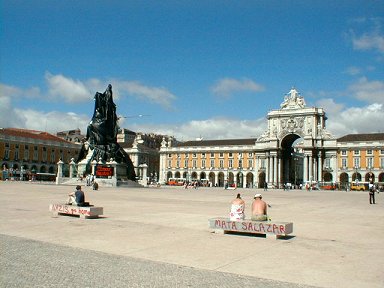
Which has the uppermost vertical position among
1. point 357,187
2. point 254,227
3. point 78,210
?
point 357,187

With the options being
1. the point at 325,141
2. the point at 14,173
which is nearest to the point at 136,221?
the point at 14,173

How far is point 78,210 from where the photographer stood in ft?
49.2

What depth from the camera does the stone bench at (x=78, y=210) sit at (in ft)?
48.6

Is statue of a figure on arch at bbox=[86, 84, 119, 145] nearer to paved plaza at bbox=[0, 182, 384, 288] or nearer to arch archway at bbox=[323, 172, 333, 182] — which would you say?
paved plaza at bbox=[0, 182, 384, 288]

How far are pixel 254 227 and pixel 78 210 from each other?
655 centimetres

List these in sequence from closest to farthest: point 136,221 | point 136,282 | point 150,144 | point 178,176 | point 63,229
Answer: point 136,282
point 63,229
point 136,221
point 178,176
point 150,144

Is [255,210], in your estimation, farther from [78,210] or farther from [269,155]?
[269,155]

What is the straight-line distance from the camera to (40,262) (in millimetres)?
7902

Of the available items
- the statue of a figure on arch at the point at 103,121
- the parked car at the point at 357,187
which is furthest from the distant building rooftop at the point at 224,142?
the statue of a figure on arch at the point at 103,121

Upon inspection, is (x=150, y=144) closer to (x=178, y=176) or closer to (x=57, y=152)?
(x=178, y=176)

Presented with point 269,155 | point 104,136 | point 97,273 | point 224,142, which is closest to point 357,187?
point 269,155

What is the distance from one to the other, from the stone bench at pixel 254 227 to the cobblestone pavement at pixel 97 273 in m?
3.99

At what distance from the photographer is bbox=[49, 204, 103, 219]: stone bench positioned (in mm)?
14812

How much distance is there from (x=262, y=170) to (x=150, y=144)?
2300 inches
